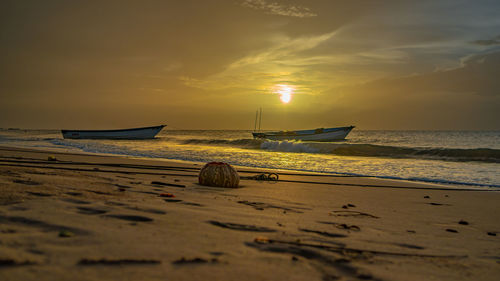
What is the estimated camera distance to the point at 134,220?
3.36 m

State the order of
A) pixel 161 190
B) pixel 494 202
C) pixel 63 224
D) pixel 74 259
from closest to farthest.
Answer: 1. pixel 74 259
2. pixel 63 224
3. pixel 161 190
4. pixel 494 202

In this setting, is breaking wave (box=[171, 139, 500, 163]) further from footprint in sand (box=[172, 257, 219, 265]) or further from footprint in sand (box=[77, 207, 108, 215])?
footprint in sand (box=[172, 257, 219, 265])

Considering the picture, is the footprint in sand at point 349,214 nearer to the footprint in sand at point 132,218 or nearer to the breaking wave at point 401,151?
the footprint in sand at point 132,218

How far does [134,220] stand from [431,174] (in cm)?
1095

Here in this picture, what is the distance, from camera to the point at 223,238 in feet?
9.85

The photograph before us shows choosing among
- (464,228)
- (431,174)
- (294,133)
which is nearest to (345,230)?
(464,228)

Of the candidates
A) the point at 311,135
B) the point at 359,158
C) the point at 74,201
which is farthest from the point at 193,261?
the point at 311,135

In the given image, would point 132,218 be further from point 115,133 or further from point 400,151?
point 115,133

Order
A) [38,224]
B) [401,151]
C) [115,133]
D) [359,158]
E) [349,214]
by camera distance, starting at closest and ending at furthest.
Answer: [38,224] → [349,214] → [359,158] → [401,151] → [115,133]

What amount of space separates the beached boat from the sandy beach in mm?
46887

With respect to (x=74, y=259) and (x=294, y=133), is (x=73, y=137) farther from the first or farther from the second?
(x=74, y=259)

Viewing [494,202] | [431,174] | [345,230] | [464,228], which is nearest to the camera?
[345,230]

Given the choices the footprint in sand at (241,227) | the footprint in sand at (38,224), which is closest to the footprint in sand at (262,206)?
the footprint in sand at (241,227)

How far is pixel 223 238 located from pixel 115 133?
167ft
